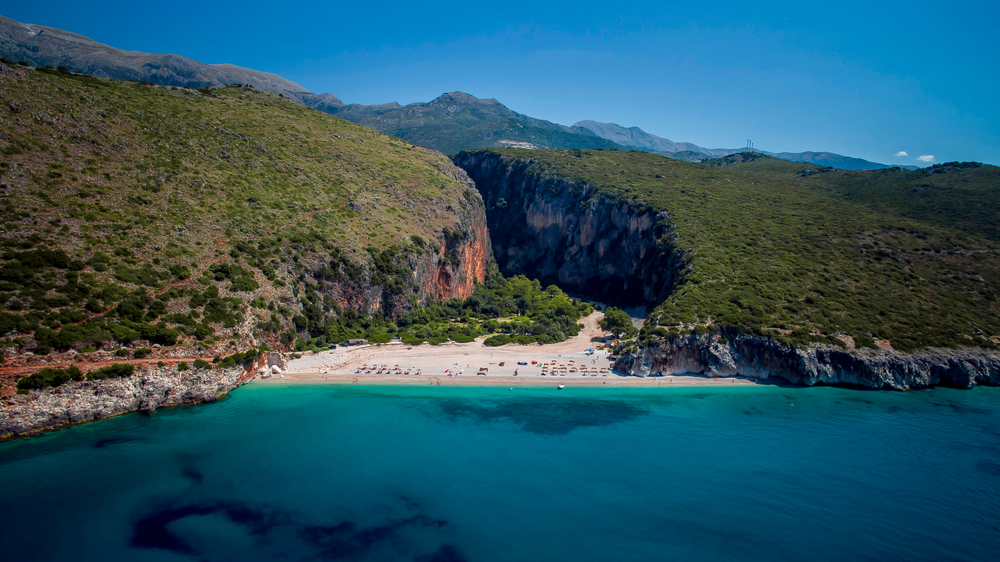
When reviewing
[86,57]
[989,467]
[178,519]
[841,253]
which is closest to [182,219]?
[178,519]

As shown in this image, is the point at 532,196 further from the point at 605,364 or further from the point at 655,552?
the point at 655,552

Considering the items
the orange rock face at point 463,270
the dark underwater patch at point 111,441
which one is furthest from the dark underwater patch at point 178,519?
the orange rock face at point 463,270

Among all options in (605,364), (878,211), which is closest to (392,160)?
(605,364)

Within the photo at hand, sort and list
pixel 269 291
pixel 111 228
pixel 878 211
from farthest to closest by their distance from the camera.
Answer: pixel 878 211, pixel 269 291, pixel 111 228

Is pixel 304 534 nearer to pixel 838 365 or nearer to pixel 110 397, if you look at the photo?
pixel 110 397

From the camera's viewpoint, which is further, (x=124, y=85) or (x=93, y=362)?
(x=124, y=85)

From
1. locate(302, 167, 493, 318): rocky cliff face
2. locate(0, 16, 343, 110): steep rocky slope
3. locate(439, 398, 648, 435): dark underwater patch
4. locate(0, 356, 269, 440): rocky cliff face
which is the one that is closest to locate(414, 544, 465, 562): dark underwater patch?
locate(439, 398, 648, 435): dark underwater patch
